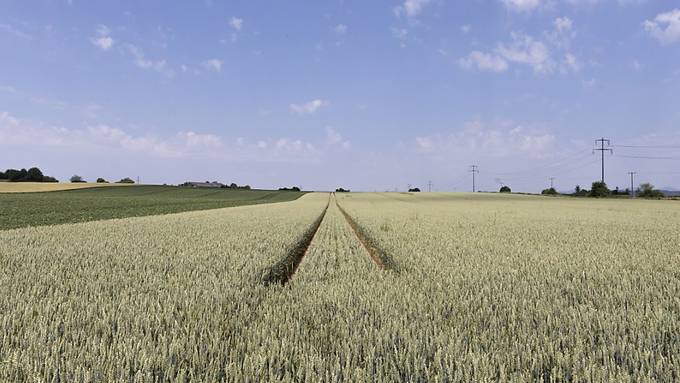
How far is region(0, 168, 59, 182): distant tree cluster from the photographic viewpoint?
13995cm

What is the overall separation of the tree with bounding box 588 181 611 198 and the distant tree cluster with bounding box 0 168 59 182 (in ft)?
600

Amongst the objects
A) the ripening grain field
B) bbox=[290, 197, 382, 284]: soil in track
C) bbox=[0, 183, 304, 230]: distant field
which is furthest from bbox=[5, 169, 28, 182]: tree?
bbox=[290, 197, 382, 284]: soil in track

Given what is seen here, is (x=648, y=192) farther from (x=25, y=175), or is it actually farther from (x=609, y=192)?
(x=25, y=175)

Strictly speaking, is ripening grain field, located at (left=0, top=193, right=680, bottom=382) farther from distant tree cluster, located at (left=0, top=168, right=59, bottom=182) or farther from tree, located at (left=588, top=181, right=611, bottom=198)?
distant tree cluster, located at (left=0, top=168, right=59, bottom=182)

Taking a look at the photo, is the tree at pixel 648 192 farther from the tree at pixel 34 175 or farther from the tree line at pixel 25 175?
the tree at pixel 34 175

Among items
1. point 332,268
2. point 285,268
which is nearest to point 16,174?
point 285,268

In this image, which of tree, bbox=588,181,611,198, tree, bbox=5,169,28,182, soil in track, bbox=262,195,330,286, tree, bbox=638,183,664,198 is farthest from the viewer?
tree, bbox=5,169,28,182

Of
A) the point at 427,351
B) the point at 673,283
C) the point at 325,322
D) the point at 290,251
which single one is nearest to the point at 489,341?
the point at 427,351

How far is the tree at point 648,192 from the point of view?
369 ft

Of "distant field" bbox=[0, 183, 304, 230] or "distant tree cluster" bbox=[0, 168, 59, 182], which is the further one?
"distant tree cluster" bbox=[0, 168, 59, 182]

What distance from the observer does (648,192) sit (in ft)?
375

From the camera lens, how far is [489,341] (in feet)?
10.9

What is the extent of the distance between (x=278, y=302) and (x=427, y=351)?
2.13 meters

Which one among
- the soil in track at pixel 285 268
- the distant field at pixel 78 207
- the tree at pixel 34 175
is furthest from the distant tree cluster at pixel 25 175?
the soil in track at pixel 285 268
